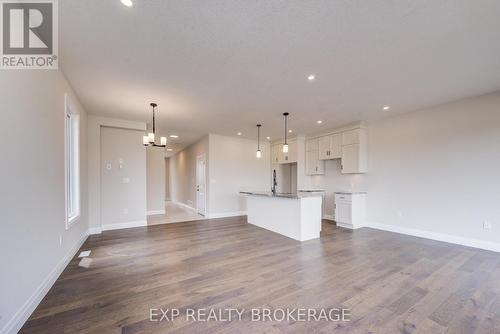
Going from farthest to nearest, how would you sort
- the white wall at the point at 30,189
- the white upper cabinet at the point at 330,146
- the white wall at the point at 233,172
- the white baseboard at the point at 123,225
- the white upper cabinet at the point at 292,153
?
1. the white upper cabinet at the point at 292,153
2. the white wall at the point at 233,172
3. the white upper cabinet at the point at 330,146
4. the white baseboard at the point at 123,225
5. the white wall at the point at 30,189

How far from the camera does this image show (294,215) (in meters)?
4.29

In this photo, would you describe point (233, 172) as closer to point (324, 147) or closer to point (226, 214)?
point (226, 214)

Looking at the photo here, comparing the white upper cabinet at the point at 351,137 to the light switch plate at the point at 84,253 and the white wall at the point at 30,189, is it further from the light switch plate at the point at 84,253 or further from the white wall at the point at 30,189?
the light switch plate at the point at 84,253

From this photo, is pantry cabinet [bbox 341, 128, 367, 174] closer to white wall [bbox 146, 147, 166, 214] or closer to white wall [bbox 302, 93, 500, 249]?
white wall [bbox 302, 93, 500, 249]

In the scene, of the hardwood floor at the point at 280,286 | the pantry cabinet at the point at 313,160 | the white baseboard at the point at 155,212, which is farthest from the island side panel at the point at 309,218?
the white baseboard at the point at 155,212

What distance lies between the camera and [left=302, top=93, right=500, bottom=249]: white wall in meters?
3.62

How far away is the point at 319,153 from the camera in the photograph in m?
6.38

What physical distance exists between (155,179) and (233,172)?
3.01 metres

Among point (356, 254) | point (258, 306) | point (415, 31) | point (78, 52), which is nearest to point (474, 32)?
point (415, 31)

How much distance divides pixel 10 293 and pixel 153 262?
5.21 ft

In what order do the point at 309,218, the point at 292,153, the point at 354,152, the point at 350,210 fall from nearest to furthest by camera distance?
the point at 309,218 < the point at 350,210 < the point at 354,152 < the point at 292,153

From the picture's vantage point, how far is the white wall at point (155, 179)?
24.4ft

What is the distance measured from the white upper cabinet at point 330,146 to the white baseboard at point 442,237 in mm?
2082

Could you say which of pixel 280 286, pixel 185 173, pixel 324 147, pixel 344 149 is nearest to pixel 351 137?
pixel 344 149
